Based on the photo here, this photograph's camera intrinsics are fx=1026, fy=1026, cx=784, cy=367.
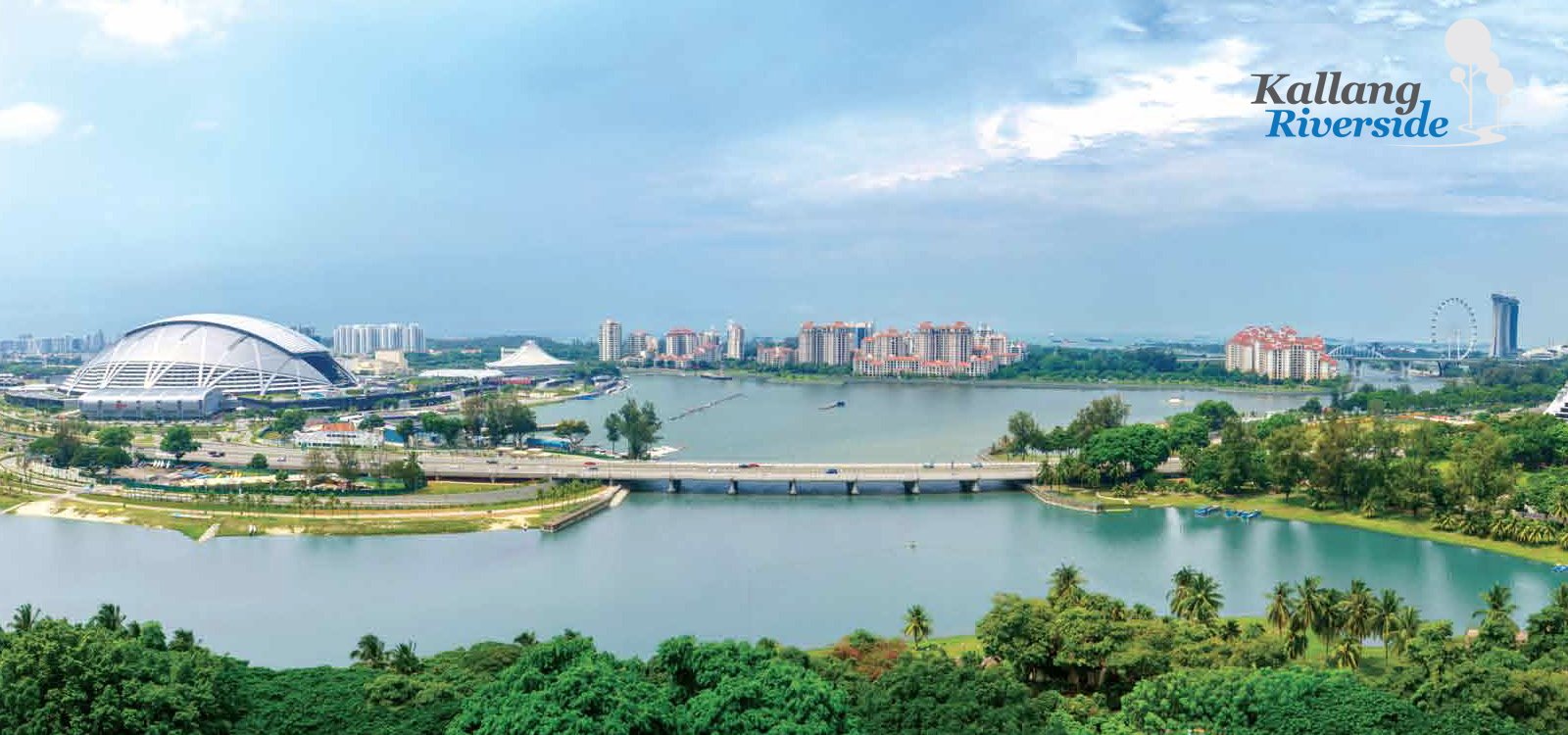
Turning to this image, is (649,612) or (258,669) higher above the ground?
(258,669)

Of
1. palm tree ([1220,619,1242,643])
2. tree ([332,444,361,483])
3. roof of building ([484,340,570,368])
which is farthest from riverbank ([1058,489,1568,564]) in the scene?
roof of building ([484,340,570,368])

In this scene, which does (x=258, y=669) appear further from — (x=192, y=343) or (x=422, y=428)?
(x=192, y=343)

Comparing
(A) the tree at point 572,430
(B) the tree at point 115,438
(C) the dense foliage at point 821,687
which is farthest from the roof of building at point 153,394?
(C) the dense foliage at point 821,687

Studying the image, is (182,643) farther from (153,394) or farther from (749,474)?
(153,394)

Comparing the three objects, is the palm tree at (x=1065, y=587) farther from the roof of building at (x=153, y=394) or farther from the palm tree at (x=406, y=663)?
the roof of building at (x=153, y=394)

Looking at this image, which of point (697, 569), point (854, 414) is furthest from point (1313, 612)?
point (854, 414)

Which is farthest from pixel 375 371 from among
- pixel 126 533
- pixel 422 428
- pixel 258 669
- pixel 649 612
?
pixel 258 669

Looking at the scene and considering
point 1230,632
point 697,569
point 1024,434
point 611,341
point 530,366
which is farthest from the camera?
point 611,341

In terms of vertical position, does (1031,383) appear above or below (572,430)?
above
